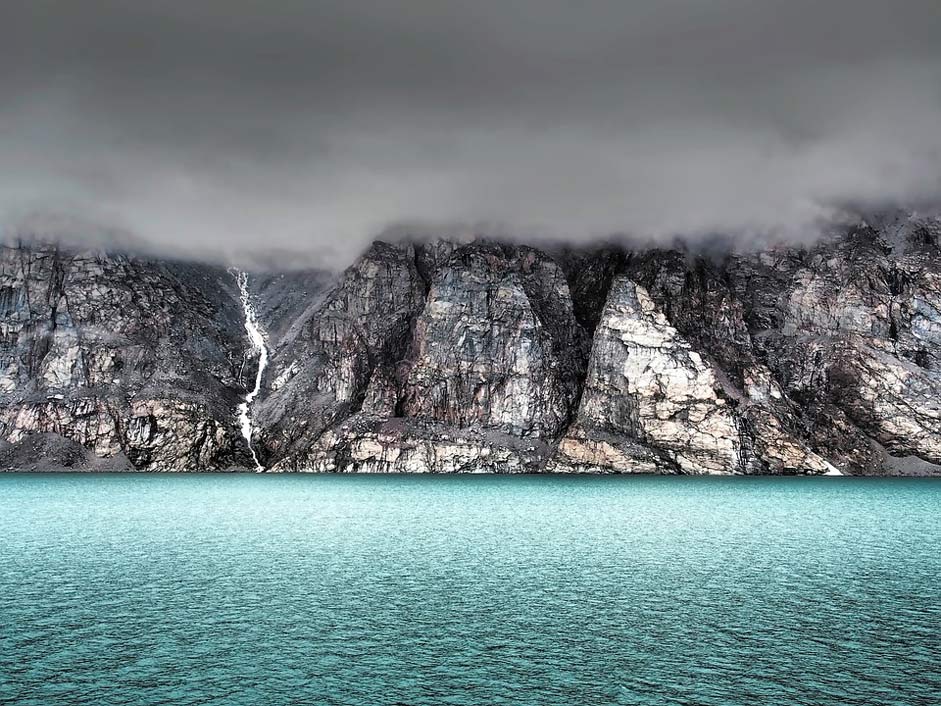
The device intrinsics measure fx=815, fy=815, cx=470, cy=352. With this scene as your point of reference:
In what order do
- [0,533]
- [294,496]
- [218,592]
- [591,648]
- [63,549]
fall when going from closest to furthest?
[591,648], [218,592], [63,549], [0,533], [294,496]

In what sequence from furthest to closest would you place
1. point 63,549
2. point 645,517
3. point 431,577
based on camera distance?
point 645,517 < point 63,549 < point 431,577

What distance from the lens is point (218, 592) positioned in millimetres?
44656

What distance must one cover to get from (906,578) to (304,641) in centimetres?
3782

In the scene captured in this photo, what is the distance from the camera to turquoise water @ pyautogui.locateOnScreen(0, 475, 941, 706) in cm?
2919

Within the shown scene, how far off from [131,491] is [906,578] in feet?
397

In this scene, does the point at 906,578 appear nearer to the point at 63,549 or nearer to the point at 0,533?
the point at 63,549

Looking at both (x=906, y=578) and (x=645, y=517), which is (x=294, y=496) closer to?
(x=645, y=517)

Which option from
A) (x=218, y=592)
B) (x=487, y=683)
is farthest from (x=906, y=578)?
(x=218, y=592)

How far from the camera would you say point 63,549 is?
2404 inches

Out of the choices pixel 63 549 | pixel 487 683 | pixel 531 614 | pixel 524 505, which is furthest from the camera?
pixel 524 505

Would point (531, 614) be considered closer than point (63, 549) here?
Yes

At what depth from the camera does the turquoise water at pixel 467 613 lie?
2919cm

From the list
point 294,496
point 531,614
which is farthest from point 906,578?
point 294,496

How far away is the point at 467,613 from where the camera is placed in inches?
1586
